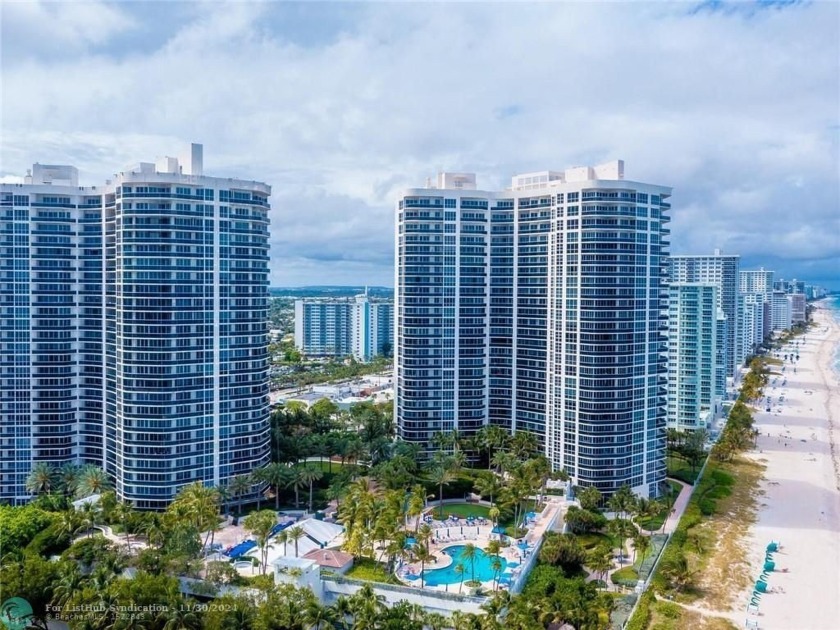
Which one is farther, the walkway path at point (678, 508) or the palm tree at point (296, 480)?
the walkway path at point (678, 508)

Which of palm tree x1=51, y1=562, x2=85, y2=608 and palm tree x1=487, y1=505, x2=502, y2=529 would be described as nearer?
palm tree x1=51, y1=562, x2=85, y2=608

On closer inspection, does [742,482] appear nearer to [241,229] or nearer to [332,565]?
[332,565]

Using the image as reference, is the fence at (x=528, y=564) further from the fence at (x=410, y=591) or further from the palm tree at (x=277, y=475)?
the palm tree at (x=277, y=475)

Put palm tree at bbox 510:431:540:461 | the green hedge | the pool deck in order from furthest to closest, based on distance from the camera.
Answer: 1. palm tree at bbox 510:431:540:461
2. the pool deck
3. the green hedge

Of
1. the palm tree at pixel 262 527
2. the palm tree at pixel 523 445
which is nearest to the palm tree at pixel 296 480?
the palm tree at pixel 262 527

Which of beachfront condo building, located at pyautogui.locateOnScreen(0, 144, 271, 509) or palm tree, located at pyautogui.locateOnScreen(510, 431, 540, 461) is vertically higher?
beachfront condo building, located at pyautogui.locateOnScreen(0, 144, 271, 509)

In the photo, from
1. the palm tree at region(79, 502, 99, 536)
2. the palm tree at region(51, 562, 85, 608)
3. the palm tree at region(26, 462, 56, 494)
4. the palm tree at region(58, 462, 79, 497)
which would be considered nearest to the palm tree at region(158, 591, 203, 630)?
the palm tree at region(51, 562, 85, 608)

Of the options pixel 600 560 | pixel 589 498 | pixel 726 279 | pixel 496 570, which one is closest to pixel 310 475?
pixel 496 570

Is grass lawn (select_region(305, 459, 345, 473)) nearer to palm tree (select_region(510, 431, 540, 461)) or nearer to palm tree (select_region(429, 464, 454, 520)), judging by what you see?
palm tree (select_region(429, 464, 454, 520))

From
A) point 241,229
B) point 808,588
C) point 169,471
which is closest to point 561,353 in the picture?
point 808,588
